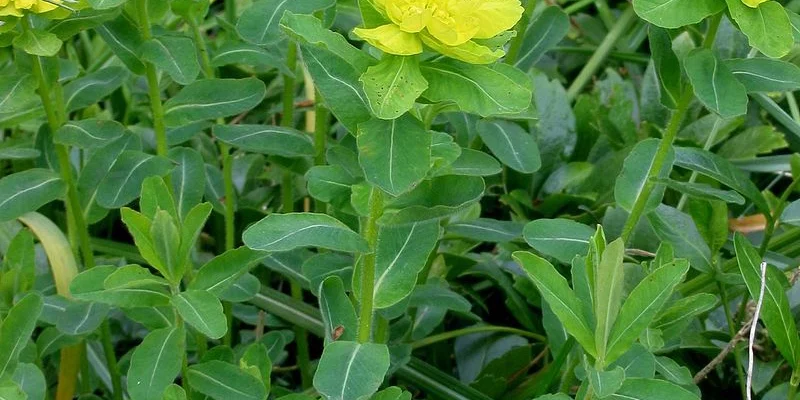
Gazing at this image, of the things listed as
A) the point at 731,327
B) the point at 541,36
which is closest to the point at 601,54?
the point at 541,36

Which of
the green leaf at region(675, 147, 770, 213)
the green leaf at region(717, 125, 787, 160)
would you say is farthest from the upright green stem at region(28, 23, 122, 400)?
the green leaf at region(717, 125, 787, 160)

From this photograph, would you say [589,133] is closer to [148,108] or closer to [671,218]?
[671,218]

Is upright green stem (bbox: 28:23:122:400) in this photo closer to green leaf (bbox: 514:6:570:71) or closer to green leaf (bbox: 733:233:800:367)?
green leaf (bbox: 514:6:570:71)

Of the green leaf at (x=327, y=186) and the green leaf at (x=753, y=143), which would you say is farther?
the green leaf at (x=753, y=143)

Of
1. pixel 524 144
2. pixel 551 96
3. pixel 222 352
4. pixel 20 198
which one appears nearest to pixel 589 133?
pixel 551 96

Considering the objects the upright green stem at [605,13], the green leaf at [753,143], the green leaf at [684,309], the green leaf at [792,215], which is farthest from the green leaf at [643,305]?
the upright green stem at [605,13]

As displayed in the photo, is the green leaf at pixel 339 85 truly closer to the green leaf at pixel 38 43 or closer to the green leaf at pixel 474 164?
the green leaf at pixel 474 164

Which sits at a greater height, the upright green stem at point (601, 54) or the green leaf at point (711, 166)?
the green leaf at point (711, 166)

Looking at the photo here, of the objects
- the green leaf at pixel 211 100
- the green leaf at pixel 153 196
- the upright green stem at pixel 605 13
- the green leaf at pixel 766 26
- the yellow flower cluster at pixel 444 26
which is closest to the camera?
the yellow flower cluster at pixel 444 26
